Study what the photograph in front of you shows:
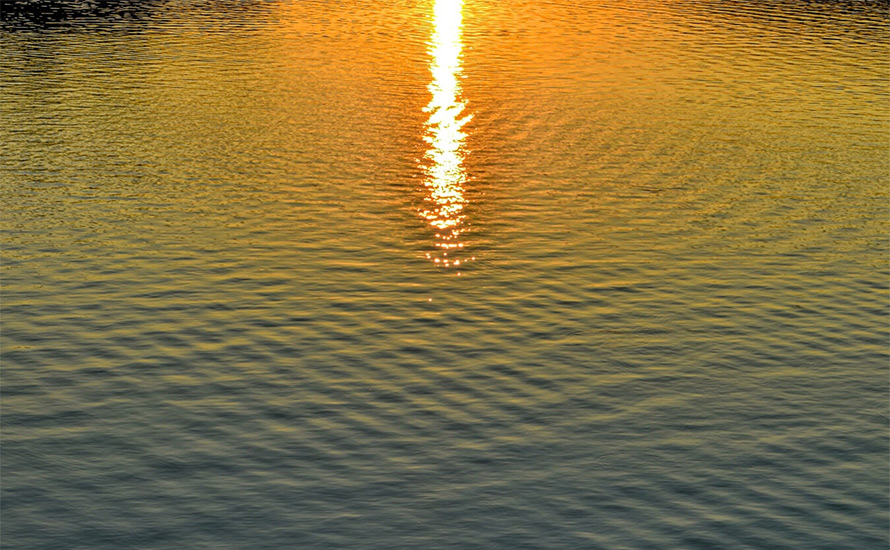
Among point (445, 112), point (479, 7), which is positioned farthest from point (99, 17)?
point (445, 112)

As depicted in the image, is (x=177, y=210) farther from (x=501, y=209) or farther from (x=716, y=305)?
(x=716, y=305)

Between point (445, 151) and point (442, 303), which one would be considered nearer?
point (442, 303)

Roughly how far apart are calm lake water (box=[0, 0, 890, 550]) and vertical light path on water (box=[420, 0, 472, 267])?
1.18 ft

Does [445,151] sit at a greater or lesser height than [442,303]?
greater

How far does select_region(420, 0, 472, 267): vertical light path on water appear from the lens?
7381 cm

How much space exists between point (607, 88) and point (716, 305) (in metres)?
48.0

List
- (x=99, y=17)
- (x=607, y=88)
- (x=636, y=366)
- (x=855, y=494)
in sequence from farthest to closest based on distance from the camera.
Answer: (x=99, y=17) < (x=607, y=88) < (x=636, y=366) < (x=855, y=494)

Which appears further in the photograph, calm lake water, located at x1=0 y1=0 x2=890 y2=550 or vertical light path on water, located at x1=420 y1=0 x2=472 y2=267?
vertical light path on water, located at x1=420 y1=0 x2=472 y2=267

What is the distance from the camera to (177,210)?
76438 mm

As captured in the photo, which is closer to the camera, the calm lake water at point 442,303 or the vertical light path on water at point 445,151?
the calm lake water at point 442,303

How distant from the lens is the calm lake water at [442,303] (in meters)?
45.6

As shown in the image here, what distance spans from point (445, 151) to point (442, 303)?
28.9 meters

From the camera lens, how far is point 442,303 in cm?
6350

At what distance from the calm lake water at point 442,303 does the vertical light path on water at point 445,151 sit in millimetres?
361
